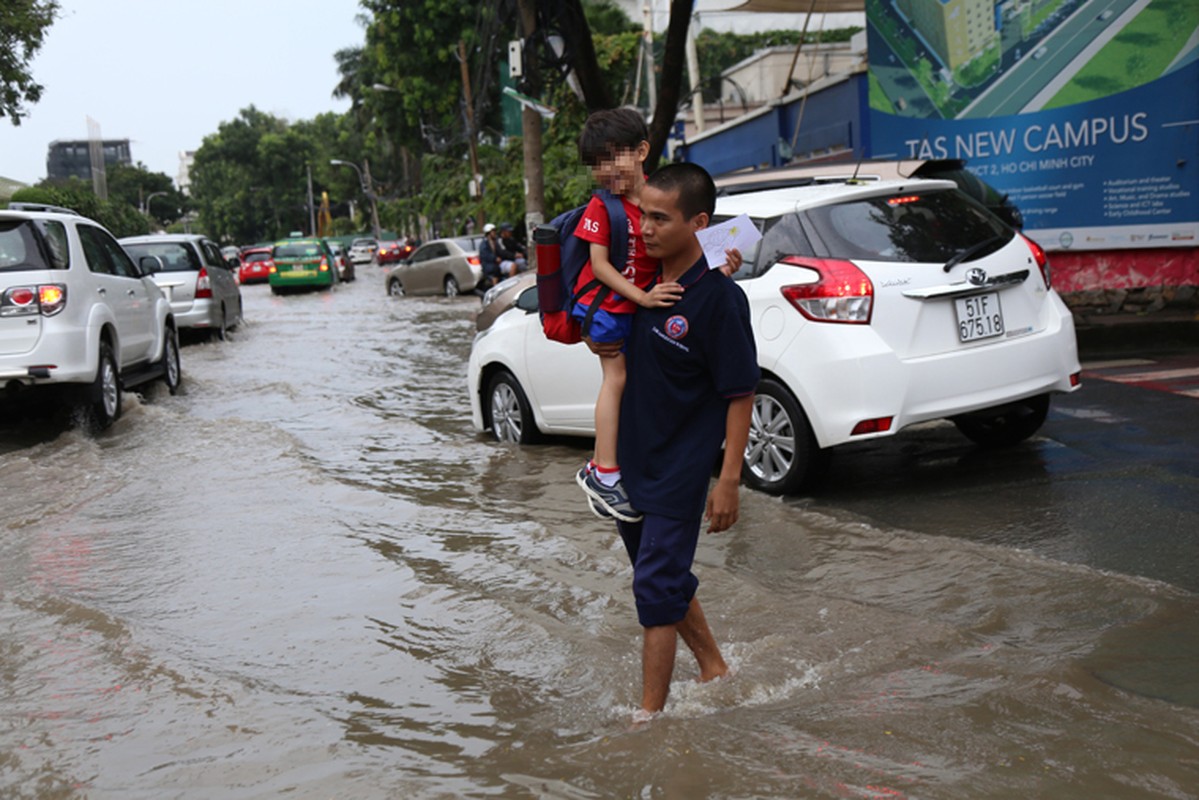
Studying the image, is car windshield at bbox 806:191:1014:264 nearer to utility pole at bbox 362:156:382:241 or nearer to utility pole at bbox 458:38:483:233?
utility pole at bbox 458:38:483:233

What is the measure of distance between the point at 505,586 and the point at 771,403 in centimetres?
187

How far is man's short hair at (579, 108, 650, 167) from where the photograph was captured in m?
4.05

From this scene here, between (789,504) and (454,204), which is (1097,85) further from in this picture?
(454,204)

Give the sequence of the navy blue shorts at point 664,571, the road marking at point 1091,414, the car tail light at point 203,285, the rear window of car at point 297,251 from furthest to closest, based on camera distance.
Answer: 1. the rear window of car at point 297,251
2. the car tail light at point 203,285
3. the road marking at point 1091,414
4. the navy blue shorts at point 664,571

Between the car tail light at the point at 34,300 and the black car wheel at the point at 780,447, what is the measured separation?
215 inches

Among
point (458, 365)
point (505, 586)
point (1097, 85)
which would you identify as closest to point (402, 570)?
point (505, 586)

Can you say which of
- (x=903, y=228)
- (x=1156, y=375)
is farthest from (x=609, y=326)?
(x=1156, y=375)

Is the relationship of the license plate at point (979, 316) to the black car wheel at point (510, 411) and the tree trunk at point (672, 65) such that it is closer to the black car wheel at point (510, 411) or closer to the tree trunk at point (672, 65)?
the black car wheel at point (510, 411)

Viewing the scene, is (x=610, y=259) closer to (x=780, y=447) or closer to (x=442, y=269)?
(x=780, y=447)

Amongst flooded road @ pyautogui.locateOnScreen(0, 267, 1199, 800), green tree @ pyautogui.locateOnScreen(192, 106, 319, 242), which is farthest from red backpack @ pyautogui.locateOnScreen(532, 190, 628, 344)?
green tree @ pyautogui.locateOnScreen(192, 106, 319, 242)

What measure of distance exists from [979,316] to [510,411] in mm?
3461

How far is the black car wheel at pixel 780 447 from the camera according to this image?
6461 millimetres

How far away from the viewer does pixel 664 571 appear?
3.64 m

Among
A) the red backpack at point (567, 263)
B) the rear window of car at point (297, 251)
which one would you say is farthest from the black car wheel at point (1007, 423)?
the rear window of car at point (297, 251)
